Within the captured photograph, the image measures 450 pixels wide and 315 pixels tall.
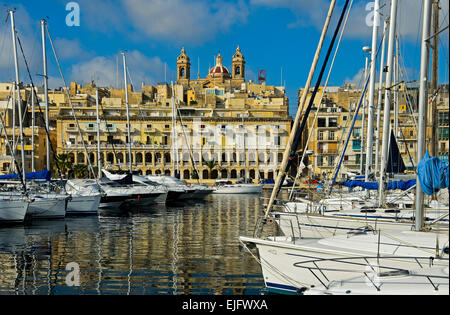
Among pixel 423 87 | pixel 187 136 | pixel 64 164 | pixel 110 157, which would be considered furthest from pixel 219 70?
pixel 423 87

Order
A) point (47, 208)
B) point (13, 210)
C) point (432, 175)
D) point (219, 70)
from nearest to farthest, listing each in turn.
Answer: point (432, 175) → point (13, 210) → point (47, 208) → point (219, 70)

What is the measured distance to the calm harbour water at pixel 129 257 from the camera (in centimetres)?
1425

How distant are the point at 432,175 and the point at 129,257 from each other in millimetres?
11667

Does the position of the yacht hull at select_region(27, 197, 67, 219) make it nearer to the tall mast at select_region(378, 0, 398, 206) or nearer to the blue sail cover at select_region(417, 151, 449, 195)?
the tall mast at select_region(378, 0, 398, 206)

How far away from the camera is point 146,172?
9031 centimetres

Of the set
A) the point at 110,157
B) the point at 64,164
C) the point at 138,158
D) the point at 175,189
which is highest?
the point at 110,157

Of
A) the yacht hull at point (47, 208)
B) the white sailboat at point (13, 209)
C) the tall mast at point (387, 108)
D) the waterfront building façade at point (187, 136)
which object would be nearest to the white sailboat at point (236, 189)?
the waterfront building façade at point (187, 136)

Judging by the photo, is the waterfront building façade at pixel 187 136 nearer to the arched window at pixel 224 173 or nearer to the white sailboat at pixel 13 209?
the arched window at pixel 224 173

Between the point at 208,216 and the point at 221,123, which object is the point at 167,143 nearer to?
the point at 221,123

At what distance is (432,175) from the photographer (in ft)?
36.6

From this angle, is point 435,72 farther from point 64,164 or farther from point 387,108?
point 64,164
